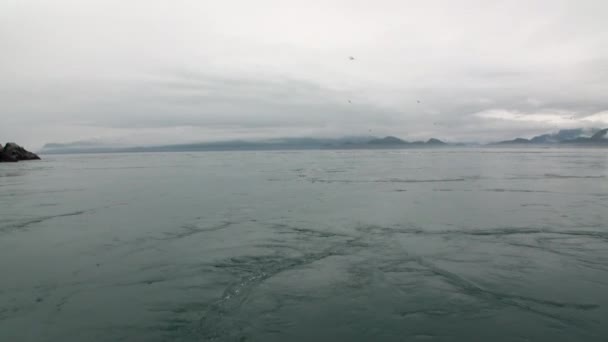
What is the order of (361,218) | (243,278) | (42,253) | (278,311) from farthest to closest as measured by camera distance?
(361,218) < (42,253) < (243,278) < (278,311)

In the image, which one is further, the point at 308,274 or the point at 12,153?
the point at 12,153

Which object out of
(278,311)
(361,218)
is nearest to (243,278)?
(278,311)

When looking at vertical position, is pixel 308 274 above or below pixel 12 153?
below

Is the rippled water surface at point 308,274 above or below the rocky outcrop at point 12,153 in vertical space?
below

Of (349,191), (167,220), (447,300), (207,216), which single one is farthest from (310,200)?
(447,300)

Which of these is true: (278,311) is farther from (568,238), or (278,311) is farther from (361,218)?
(568,238)

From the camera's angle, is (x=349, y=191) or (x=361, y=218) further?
(x=349, y=191)

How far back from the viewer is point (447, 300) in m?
5.82

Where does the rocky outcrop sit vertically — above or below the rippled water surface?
above

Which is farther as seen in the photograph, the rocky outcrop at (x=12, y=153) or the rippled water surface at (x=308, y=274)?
the rocky outcrop at (x=12, y=153)

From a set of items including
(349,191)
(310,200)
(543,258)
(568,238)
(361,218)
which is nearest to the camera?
(543,258)

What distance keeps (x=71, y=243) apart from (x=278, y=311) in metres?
6.95

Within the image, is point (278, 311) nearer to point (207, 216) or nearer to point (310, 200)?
point (207, 216)

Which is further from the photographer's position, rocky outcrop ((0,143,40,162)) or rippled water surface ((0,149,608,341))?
rocky outcrop ((0,143,40,162))
